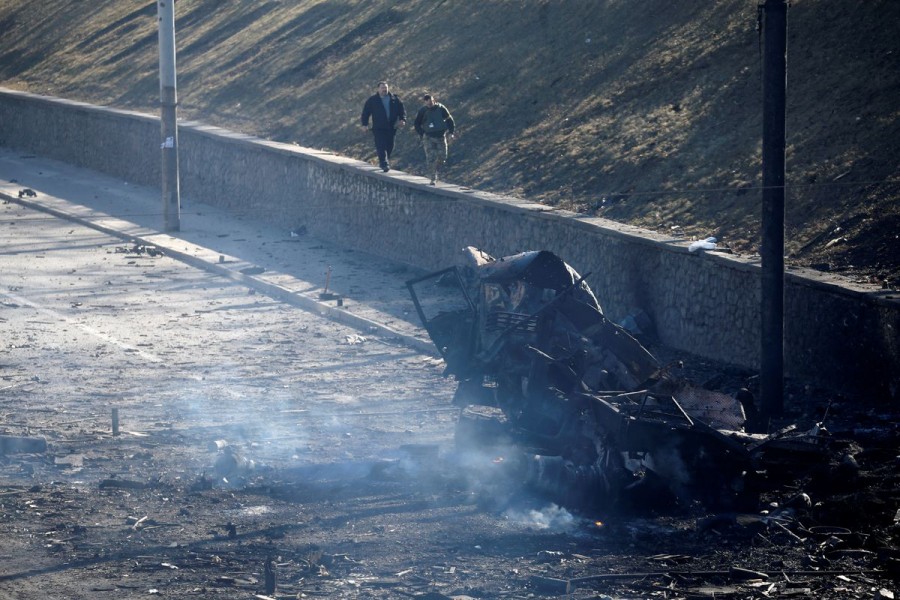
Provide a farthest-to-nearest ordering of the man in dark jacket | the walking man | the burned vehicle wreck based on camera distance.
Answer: the man in dark jacket < the walking man < the burned vehicle wreck

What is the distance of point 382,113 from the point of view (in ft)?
77.7

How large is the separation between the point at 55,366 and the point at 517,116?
1113 centimetres

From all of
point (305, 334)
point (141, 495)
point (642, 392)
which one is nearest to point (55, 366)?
point (305, 334)

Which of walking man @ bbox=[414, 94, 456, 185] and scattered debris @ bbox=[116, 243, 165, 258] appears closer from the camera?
walking man @ bbox=[414, 94, 456, 185]

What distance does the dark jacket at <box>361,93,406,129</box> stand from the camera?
23.5 metres

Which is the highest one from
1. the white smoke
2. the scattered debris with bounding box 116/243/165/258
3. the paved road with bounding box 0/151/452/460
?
the scattered debris with bounding box 116/243/165/258

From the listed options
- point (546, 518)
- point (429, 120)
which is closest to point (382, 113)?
point (429, 120)

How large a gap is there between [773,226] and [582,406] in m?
3.27

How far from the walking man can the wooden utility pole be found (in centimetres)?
1026

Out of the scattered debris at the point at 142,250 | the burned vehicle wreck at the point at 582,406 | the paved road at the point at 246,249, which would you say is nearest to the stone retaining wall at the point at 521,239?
the paved road at the point at 246,249

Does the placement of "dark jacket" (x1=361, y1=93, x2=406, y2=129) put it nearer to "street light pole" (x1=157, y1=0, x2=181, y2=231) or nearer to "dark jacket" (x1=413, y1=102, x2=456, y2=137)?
"dark jacket" (x1=413, y1=102, x2=456, y2=137)

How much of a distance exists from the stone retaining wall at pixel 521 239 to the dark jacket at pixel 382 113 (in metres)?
0.86

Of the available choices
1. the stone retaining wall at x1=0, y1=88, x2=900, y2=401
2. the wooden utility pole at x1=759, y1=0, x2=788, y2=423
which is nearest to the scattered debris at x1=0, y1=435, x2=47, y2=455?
the wooden utility pole at x1=759, y1=0, x2=788, y2=423

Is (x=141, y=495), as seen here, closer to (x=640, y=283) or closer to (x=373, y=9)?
(x=640, y=283)
